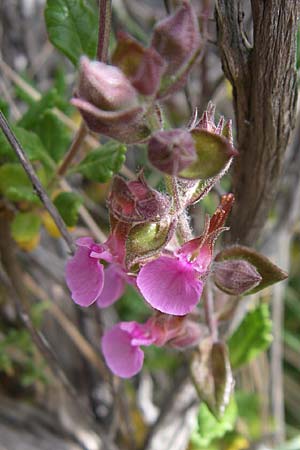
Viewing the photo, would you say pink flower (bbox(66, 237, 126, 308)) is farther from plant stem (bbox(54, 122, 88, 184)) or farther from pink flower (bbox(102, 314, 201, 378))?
plant stem (bbox(54, 122, 88, 184))

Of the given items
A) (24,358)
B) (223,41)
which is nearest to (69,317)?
(24,358)

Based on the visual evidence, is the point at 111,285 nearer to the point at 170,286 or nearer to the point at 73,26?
the point at 170,286

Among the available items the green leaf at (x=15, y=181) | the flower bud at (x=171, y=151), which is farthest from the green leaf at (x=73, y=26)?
the flower bud at (x=171, y=151)

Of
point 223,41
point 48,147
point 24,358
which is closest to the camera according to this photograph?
point 223,41

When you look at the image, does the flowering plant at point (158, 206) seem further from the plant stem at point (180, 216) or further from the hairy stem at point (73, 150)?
the hairy stem at point (73, 150)

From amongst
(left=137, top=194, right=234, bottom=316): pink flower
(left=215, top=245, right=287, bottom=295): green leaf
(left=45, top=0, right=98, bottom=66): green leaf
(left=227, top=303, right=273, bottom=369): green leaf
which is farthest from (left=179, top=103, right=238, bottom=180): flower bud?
(left=227, top=303, right=273, bottom=369): green leaf

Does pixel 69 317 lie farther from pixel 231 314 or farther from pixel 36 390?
pixel 231 314
